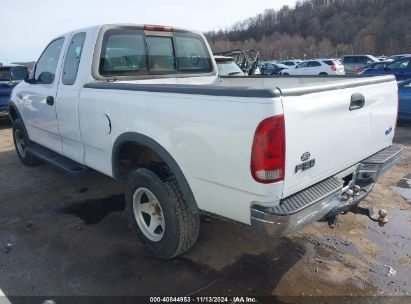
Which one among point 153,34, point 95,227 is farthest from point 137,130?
point 153,34

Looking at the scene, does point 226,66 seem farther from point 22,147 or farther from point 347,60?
point 347,60

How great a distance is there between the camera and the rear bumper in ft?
7.88

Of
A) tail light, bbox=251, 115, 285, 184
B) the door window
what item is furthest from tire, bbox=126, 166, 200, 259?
the door window

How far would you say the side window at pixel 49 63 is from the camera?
4707 mm

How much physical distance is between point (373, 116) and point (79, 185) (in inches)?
161

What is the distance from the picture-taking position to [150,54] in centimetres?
445

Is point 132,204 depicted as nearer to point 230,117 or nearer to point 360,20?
point 230,117

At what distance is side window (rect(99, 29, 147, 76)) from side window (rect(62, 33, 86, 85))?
326 millimetres

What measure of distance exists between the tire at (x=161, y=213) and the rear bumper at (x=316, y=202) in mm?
781

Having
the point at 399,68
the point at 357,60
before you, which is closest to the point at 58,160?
the point at 399,68

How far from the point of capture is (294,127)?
236cm

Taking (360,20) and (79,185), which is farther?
(360,20)

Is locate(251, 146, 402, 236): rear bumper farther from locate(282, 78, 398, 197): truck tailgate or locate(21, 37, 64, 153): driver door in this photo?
locate(21, 37, 64, 153): driver door

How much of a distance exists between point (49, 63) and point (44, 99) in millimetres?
536
